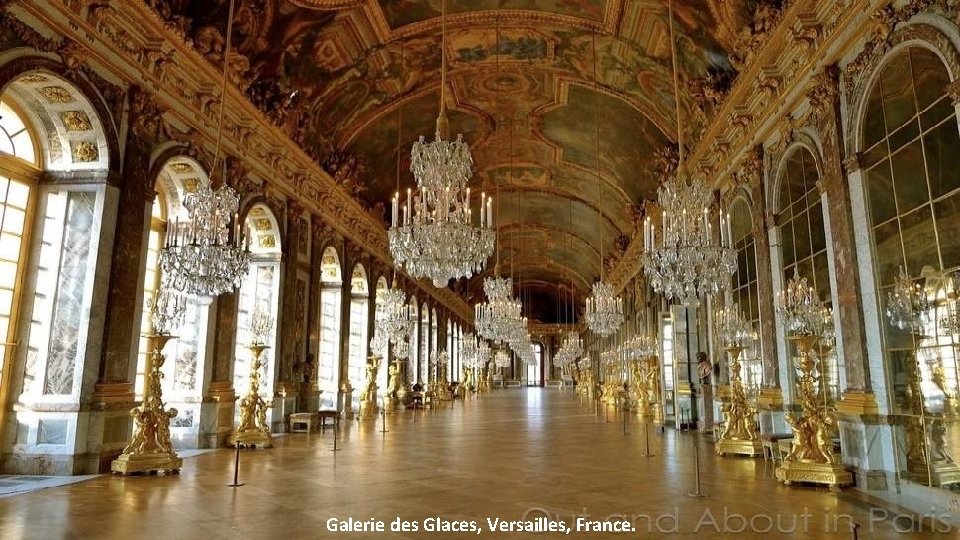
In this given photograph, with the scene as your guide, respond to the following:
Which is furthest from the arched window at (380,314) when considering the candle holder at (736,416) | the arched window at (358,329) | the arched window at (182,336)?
the candle holder at (736,416)

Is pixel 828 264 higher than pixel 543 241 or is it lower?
lower

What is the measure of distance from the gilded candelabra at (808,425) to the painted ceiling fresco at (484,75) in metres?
4.73

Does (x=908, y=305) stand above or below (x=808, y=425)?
above

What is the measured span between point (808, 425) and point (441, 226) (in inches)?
180

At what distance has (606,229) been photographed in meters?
24.3

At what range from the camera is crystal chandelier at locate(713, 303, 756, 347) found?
28.5 feet

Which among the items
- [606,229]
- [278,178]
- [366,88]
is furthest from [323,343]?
[606,229]

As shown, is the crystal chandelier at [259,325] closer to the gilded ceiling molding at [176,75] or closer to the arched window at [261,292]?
the arched window at [261,292]

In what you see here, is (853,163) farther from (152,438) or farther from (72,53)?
(72,53)

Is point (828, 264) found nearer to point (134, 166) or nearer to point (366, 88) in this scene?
point (134, 166)

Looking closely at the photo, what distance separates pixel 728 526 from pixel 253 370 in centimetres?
779

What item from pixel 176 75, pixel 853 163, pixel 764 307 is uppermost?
pixel 176 75

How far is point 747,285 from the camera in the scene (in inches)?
396

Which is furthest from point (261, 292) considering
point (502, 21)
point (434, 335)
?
point (434, 335)
